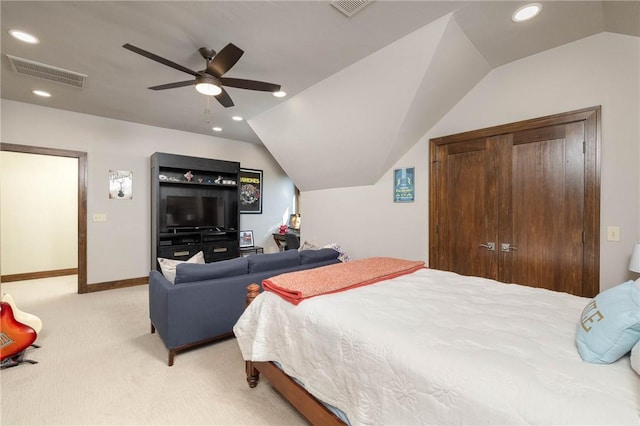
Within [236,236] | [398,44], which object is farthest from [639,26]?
[236,236]

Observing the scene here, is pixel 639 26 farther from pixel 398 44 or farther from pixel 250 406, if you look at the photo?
pixel 250 406

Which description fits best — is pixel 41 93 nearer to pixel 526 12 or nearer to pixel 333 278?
pixel 333 278

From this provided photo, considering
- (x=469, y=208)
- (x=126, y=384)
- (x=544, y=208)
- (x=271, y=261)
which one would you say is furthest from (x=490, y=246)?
(x=126, y=384)

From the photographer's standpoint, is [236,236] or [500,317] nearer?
[500,317]

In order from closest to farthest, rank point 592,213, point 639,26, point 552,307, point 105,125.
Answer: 1. point 552,307
2. point 639,26
3. point 592,213
4. point 105,125

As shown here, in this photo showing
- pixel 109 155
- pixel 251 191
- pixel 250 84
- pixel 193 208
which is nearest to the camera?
pixel 250 84

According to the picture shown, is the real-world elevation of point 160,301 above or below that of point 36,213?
below

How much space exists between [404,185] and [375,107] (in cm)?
107

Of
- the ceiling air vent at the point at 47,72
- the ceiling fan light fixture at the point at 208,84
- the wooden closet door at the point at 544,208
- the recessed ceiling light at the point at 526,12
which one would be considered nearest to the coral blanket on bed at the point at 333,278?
the wooden closet door at the point at 544,208

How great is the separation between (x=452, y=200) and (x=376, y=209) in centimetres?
105

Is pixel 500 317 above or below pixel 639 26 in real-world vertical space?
below

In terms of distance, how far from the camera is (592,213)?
2.34 metres

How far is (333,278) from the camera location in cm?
202

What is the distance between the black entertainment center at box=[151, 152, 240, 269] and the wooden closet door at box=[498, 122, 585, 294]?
435 cm
